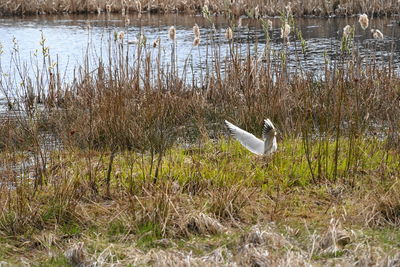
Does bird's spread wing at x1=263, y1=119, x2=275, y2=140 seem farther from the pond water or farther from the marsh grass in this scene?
the marsh grass

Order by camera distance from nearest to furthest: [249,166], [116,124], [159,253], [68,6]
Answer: [159,253] → [249,166] → [116,124] → [68,6]

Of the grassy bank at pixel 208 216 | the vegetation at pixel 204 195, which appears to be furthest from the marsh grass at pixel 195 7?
the grassy bank at pixel 208 216

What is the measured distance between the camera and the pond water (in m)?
13.3

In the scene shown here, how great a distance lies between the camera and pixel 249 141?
5285 millimetres

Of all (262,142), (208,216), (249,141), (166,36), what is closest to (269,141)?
(262,142)

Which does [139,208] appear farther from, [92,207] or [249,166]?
[249,166]

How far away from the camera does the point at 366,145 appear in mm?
5754

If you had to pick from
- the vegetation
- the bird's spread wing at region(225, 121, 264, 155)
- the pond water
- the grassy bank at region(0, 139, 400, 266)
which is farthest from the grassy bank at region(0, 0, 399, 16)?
the grassy bank at region(0, 139, 400, 266)

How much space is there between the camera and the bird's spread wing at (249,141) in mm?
5223

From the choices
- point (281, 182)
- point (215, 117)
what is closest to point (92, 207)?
point (281, 182)

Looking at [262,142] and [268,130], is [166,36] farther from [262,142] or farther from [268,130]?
[268,130]

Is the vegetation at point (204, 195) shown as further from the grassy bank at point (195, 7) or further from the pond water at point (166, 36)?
the grassy bank at point (195, 7)

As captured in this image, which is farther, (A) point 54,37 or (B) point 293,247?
(A) point 54,37

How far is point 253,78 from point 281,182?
266cm
